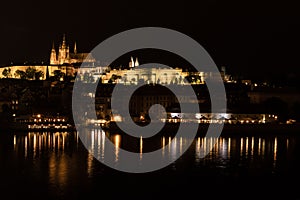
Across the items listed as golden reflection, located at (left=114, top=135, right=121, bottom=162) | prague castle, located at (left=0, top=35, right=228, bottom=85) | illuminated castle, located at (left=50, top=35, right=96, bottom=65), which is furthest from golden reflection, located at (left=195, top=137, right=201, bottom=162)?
illuminated castle, located at (left=50, top=35, right=96, bottom=65)

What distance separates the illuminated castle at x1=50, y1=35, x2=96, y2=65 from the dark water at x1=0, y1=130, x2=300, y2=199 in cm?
2533

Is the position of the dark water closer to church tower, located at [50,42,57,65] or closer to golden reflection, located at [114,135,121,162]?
golden reflection, located at [114,135,121,162]

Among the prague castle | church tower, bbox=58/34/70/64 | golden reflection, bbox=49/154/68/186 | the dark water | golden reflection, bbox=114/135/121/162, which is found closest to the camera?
the dark water

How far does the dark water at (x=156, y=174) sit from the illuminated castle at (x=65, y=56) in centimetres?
2533

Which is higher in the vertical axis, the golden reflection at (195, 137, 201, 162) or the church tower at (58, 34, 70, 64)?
the church tower at (58, 34, 70, 64)

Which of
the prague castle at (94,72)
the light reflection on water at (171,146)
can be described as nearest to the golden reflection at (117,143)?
the light reflection on water at (171,146)

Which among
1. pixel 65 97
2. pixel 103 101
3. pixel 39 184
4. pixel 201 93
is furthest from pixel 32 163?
pixel 201 93

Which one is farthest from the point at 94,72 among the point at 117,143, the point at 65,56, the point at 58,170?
the point at 58,170

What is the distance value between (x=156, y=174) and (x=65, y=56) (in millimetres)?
30766

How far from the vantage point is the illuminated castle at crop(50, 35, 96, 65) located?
39469mm

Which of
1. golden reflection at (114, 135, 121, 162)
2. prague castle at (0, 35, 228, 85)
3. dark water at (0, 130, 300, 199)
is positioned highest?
prague castle at (0, 35, 228, 85)

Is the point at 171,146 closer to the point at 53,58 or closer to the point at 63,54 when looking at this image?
the point at 53,58

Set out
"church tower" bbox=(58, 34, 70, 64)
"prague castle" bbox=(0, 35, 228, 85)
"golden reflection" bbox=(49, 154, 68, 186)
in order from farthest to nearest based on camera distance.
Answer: "church tower" bbox=(58, 34, 70, 64), "prague castle" bbox=(0, 35, 228, 85), "golden reflection" bbox=(49, 154, 68, 186)

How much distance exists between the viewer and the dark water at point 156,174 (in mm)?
8258
